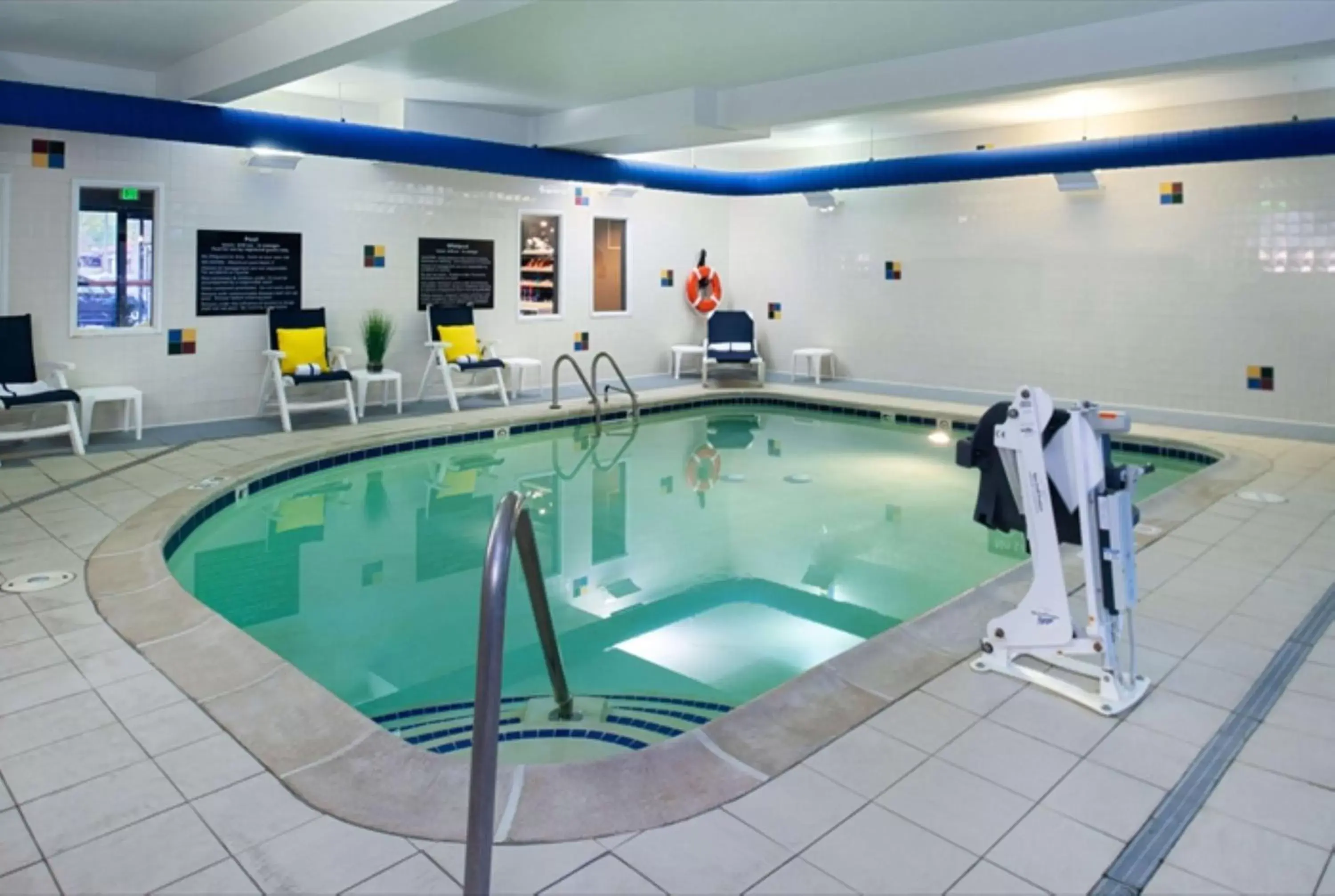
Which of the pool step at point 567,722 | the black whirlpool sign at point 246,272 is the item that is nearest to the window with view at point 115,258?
the black whirlpool sign at point 246,272

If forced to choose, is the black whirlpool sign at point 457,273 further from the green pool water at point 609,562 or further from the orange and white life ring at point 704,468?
the orange and white life ring at point 704,468

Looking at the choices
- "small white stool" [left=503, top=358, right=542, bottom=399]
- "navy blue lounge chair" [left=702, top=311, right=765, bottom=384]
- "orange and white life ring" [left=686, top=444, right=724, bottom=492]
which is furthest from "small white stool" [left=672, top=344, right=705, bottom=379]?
"orange and white life ring" [left=686, top=444, right=724, bottom=492]

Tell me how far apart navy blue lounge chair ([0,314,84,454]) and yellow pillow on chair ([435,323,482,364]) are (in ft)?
9.85

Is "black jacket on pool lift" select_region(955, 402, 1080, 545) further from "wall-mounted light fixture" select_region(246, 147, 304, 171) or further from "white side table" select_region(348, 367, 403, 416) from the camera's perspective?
"wall-mounted light fixture" select_region(246, 147, 304, 171)

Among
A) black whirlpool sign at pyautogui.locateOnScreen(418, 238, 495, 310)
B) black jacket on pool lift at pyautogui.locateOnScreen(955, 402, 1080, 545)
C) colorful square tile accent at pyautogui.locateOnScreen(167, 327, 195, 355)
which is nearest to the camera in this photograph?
black jacket on pool lift at pyautogui.locateOnScreen(955, 402, 1080, 545)

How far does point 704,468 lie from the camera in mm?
7023

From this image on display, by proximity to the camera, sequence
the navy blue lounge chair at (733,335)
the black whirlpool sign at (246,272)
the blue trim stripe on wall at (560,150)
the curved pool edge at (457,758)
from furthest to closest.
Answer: the navy blue lounge chair at (733,335)
the black whirlpool sign at (246,272)
the blue trim stripe on wall at (560,150)
the curved pool edge at (457,758)

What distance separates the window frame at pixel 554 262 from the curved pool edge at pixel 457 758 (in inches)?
229

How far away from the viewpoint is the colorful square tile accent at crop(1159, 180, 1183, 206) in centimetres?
813

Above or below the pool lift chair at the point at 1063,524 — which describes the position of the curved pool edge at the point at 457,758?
below

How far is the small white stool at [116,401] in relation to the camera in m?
6.39

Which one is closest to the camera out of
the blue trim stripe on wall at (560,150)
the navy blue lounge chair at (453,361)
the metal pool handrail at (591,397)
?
the blue trim stripe on wall at (560,150)

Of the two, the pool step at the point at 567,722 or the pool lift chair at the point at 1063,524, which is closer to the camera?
the pool lift chair at the point at 1063,524

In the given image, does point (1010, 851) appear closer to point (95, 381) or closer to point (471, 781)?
point (471, 781)
